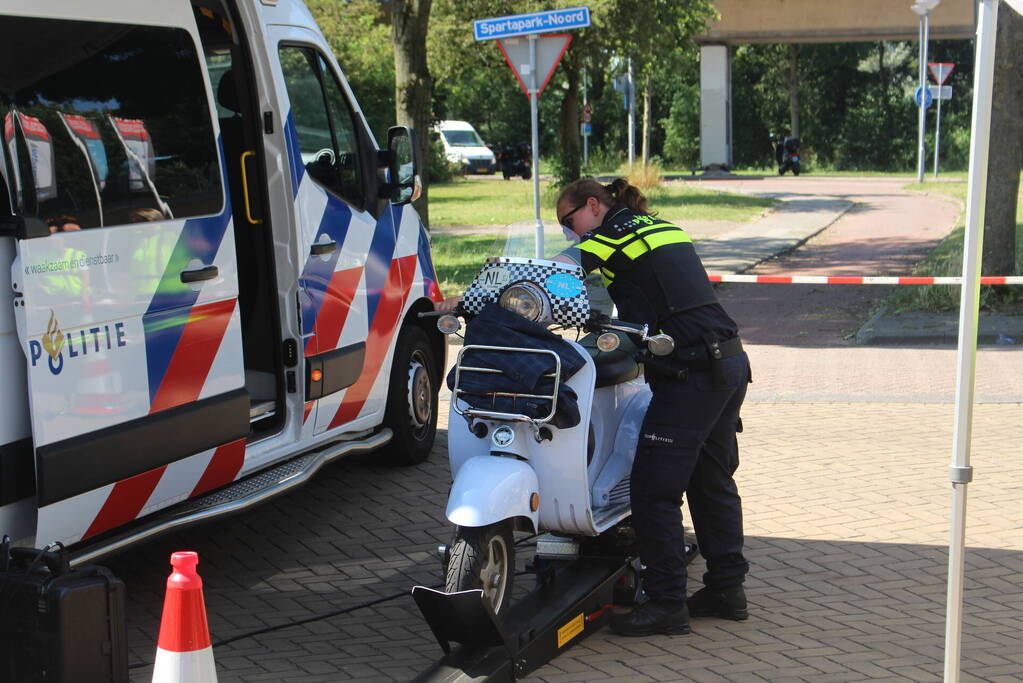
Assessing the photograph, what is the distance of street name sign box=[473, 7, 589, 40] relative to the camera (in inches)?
484

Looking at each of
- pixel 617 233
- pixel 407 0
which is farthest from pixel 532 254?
pixel 407 0

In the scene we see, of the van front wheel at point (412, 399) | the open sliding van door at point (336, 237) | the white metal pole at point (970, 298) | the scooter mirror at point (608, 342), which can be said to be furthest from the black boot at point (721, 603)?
the van front wheel at point (412, 399)

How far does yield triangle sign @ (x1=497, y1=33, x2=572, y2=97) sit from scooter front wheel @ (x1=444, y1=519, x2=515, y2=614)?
9.00 meters

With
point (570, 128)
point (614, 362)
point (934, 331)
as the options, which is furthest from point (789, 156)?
point (614, 362)

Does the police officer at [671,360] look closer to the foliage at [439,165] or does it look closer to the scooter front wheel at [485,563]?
the scooter front wheel at [485,563]

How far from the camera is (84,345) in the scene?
4.44 metres

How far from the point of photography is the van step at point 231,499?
15.4 feet

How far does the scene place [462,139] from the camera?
44406mm

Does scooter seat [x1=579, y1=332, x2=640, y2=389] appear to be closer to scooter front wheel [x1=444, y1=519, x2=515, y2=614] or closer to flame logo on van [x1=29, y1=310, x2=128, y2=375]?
scooter front wheel [x1=444, y1=519, x2=515, y2=614]

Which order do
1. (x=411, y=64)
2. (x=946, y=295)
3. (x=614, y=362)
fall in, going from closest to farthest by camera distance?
(x=614, y=362) → (x=946, y=295) → (x=411, y=64)

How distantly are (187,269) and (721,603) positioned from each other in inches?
98.8

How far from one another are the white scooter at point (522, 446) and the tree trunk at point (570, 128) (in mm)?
22462

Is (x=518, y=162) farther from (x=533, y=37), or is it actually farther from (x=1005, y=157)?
(x=1005, y=157)

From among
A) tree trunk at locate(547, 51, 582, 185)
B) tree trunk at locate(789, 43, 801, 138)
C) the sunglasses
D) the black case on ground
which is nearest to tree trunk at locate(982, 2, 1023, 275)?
the sunglasses
